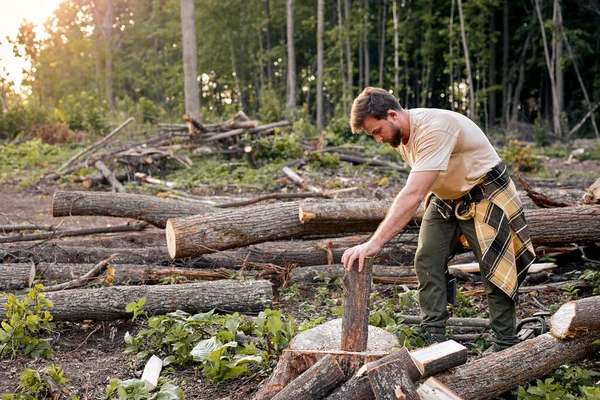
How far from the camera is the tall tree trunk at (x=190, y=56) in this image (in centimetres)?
1612

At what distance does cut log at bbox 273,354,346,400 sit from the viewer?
265cm

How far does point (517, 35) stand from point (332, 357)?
2499cm

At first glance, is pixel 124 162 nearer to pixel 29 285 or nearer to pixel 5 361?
pixel 29 285

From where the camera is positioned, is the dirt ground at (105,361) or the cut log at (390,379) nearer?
the cut log at (390,379)

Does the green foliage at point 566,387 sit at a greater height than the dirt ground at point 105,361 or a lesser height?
greater

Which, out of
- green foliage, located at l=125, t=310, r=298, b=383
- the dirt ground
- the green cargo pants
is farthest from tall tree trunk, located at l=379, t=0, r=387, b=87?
green foliage, located at l=125, t=310, r=298, b=383

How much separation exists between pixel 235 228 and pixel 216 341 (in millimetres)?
1612

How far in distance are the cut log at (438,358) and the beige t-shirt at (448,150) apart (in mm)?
966

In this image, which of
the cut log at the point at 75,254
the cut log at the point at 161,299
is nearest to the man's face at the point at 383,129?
the cut log at the point at 161,299

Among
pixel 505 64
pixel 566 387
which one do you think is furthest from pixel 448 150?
pixel 505 64

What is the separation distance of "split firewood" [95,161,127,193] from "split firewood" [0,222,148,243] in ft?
14.3

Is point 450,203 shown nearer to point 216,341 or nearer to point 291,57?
point 216,341

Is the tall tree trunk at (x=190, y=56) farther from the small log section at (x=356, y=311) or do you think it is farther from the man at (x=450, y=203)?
the small log section at (x=356, y=311)

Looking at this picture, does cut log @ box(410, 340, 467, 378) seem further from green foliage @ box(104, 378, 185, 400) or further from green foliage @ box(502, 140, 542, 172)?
green foliage @ box(502, 140, 542, 172)
